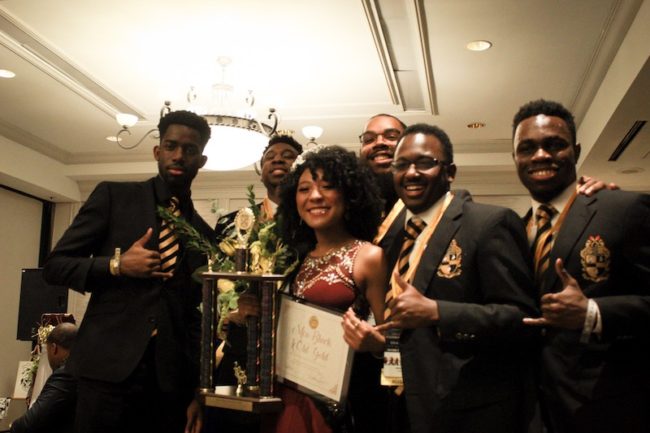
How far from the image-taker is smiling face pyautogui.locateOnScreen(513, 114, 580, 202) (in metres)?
2.03

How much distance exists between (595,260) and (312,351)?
88 centimetres

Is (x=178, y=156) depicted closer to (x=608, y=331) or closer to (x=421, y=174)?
(x=421, y=174)

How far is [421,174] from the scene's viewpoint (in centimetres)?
210

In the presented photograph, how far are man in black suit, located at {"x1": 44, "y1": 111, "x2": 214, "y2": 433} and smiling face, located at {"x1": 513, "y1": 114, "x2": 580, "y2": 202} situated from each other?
1.32 metres

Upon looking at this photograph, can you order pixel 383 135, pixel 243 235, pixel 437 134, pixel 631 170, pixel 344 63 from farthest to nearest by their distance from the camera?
pixel 631 170
pixel 344 63
pixel 383 135
pixel 243 235
pixel 437 134

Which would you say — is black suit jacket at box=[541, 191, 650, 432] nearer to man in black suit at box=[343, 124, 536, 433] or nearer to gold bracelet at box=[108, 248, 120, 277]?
man in black suit at box=[343, 124, 536, 433]

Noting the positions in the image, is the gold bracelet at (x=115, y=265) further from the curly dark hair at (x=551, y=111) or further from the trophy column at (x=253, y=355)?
the curly dark hair at (x=551, y=111)

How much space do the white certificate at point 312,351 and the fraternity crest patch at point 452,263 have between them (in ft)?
1.11

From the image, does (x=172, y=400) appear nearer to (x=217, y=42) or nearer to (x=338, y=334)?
(x=338, y=334)

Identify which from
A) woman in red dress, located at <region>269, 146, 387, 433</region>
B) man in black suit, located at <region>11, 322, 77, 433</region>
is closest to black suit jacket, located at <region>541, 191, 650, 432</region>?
woman in red dress, located at <region>269, 146, 387, 433</region>

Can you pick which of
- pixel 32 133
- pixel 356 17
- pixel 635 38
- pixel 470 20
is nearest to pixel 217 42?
pixel 356 17

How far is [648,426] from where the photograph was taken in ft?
5.78

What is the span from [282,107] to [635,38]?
132 inches

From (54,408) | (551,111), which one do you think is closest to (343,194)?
(551,111)
